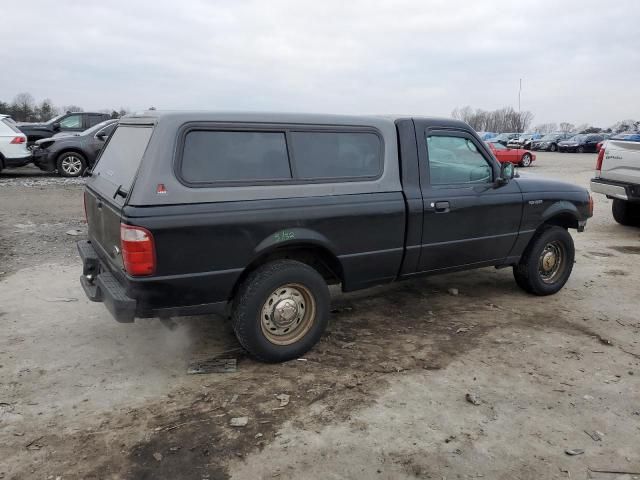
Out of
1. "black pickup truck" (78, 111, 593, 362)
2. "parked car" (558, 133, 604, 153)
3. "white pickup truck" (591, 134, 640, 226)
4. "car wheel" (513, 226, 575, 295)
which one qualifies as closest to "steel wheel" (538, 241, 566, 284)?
"car wheel" (513, 226, 575, 295)

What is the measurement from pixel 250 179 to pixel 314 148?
0.60 meters

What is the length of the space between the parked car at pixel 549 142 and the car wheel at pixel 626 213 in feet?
106

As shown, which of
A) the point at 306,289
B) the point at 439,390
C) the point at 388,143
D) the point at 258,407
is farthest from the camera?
the point at 388,143

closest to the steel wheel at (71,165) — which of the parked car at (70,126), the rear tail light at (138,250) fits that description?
the parked car at (70,126)

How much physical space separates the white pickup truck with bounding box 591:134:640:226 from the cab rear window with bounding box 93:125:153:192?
7.73m

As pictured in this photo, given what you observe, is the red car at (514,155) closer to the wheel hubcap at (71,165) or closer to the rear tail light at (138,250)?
the wheel hubcap at (71,165)

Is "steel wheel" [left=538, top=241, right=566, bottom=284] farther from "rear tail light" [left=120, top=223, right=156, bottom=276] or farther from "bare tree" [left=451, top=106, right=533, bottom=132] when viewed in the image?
"bare tree" [left=451, top=106, right=533, bottom=132]

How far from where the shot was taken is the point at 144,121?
3734 millimetres

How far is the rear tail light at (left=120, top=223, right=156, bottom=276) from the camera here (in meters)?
3.21

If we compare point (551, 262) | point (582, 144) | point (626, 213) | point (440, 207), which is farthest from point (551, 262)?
point (582, 144)

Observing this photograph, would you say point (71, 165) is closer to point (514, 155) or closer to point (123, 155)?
point (123, 155)

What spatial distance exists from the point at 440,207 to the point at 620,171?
5703 mm

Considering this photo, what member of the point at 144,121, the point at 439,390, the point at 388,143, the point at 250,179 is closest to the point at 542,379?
the point at 439,390

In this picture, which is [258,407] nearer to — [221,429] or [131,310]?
[221,429]
